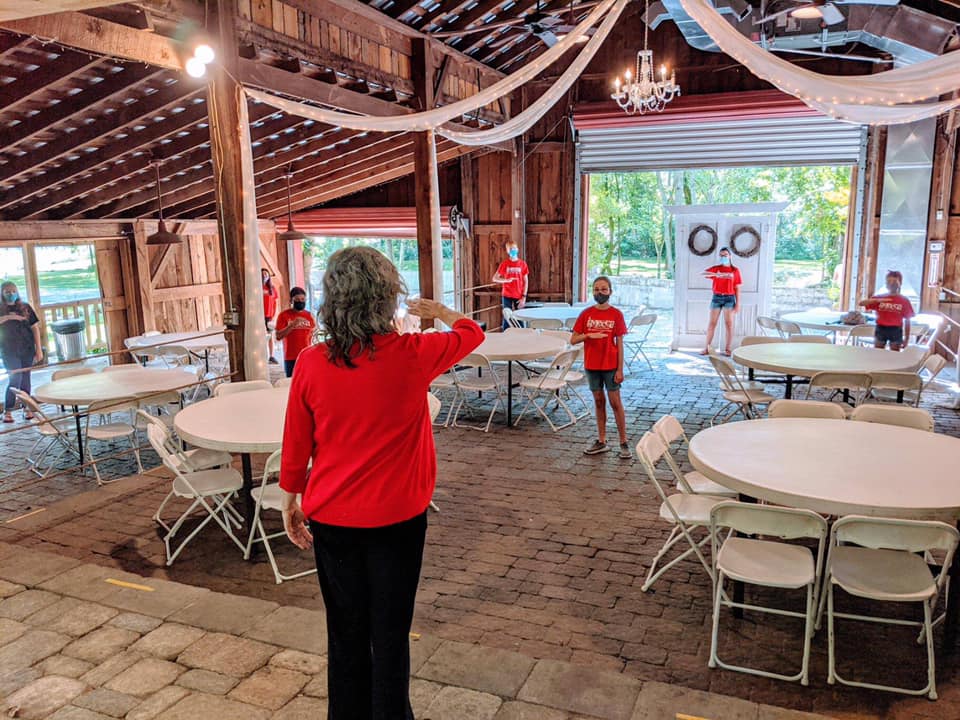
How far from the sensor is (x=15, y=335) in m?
8.20

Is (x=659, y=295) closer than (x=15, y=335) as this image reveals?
No

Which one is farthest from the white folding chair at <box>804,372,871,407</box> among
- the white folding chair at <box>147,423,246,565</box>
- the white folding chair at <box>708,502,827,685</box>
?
the white folding chair at <box>147,423,246,565</box>

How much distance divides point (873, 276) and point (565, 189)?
195 inches

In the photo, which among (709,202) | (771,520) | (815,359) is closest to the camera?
(771,520)

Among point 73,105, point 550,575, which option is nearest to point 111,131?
point 73,105

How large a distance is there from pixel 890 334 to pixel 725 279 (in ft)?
9.58

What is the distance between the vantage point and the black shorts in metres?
7.85

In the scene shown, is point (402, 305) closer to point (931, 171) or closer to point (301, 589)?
point (301, 589)

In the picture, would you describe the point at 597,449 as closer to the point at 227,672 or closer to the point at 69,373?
the point at 227,672

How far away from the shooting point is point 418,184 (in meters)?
8.61

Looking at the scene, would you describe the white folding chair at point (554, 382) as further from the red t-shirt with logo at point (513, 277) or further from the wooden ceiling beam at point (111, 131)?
the wooden ceiling beam at point (111, 131)

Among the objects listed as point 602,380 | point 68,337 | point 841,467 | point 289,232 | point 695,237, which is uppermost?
point 289,232

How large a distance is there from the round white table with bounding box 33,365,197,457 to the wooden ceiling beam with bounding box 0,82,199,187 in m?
2.71

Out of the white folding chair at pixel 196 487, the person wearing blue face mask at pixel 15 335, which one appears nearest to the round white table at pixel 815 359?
the white folding chair at pixel 196 487
